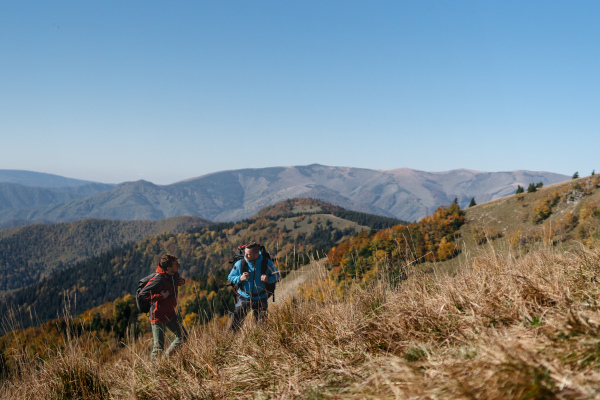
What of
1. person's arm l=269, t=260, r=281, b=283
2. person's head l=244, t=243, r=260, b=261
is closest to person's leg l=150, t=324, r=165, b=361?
person's head l=244, t=243, r=260, b=261

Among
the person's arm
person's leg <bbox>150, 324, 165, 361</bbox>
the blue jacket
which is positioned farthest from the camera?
the person's arm

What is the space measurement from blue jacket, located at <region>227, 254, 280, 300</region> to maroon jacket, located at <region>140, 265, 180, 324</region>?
4.02 ft

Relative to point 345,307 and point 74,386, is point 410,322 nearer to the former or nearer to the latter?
point 345,307

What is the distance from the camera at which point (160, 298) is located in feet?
19.9

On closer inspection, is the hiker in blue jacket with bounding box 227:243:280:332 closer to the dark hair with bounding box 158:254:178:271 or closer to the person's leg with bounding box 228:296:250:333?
the person's leg with bounding box 228:296:250:333

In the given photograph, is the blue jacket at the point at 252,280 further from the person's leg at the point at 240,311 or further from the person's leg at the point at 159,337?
the person's leg at the point at 159,337

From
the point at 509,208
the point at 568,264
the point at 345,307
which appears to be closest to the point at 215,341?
the point at 345,307

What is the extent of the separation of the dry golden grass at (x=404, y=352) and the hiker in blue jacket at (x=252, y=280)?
1502 mm

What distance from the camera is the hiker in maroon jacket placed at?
590 centimetres

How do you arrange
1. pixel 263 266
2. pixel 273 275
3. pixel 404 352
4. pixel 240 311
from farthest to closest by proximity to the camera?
pixel 273 275 → pixel 263 266 → pixel 240 311 → pixel 404 352

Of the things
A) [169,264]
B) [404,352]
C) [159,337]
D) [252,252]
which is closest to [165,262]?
[169,264]

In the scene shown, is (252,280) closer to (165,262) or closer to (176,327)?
(176,327)

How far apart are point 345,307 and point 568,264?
8.41ft

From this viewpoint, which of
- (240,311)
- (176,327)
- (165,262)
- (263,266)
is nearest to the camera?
(240,311)
